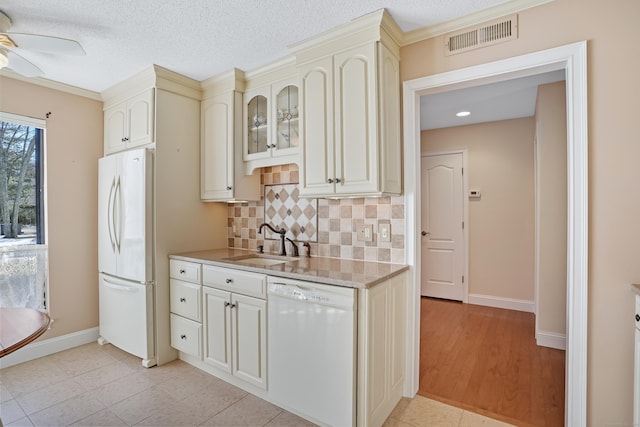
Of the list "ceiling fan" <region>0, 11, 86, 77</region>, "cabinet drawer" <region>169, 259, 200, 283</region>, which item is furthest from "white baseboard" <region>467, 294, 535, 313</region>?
"ceiling fan" <region>0, 11, 86, 77</region>

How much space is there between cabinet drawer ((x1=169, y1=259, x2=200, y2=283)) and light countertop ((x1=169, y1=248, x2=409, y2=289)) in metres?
0.05

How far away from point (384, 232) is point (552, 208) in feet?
5.99

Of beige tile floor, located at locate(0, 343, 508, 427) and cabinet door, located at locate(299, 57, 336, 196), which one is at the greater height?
cabinet door, located at locate(299, 57, 336, 196)

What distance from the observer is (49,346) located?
284 centimetres

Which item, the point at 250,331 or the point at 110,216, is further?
the point at 110,216

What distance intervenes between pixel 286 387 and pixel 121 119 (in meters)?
2.74

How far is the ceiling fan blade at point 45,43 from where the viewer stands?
5.60 feet

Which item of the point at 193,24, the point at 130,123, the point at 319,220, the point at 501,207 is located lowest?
the point at 319,220

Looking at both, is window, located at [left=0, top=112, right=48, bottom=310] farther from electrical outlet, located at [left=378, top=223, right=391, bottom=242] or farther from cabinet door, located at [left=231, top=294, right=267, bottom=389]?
electrical outlet, located at [left=378, top=223, right=391, bottom=242]

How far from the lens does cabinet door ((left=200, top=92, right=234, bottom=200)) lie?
275cm

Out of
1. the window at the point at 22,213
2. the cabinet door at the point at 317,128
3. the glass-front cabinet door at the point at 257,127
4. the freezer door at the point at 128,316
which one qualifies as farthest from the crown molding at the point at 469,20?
the window at the point at 22,213

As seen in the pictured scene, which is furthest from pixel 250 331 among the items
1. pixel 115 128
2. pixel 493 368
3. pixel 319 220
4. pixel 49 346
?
pixel 115 128

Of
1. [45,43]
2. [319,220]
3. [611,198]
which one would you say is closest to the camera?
[611,198]

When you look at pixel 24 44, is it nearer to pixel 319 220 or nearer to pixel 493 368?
pixel 319 220
